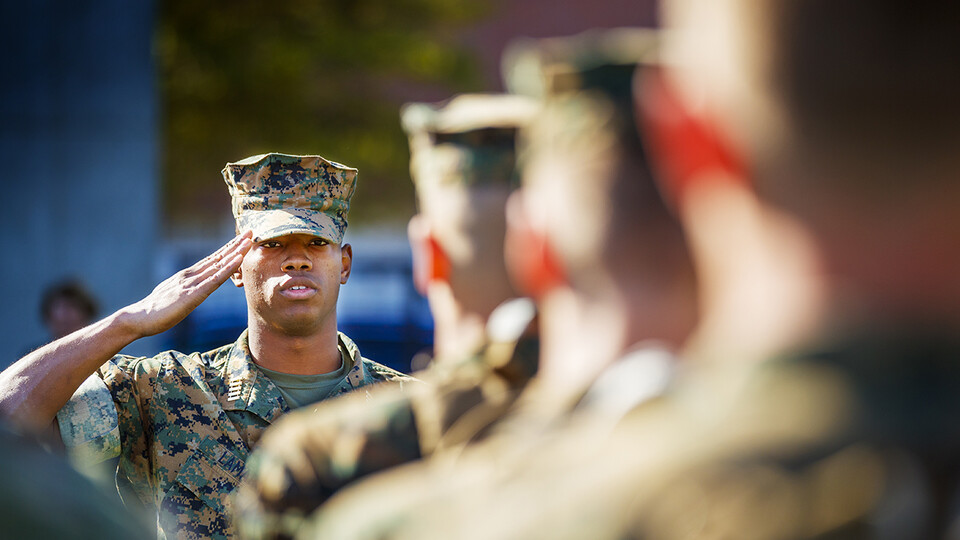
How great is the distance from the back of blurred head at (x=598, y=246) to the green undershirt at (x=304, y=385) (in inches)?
74.8

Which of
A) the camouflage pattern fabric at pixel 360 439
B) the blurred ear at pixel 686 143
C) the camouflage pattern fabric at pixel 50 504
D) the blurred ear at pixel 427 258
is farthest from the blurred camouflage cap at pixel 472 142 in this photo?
the camouflage pattern fabric at pixel 50 504

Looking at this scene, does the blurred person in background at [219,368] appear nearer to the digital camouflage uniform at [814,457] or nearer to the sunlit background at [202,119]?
the digital camouflage uniform at [814,457]

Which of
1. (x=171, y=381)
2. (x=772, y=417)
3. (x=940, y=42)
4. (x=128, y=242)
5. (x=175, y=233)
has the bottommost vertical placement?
(x=175, y=233)

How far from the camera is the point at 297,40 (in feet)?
47.3

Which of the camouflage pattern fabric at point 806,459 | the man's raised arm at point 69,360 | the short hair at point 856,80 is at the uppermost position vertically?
the short hair at point 856,80

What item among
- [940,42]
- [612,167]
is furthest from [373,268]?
[940,42]

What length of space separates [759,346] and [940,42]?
29 cm

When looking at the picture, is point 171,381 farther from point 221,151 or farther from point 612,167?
point 221,151

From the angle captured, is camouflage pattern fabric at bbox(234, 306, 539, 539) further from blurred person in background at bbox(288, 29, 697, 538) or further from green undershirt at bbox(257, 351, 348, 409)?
green undershirt at bbox(257, 351, 348, 409)

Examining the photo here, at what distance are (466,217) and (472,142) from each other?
0.83 ft

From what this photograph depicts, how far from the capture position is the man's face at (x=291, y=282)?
3.57 m

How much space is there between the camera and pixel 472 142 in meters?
3.58

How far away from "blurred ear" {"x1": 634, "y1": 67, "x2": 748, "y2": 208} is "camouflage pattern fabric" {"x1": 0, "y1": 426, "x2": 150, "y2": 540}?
645 mm

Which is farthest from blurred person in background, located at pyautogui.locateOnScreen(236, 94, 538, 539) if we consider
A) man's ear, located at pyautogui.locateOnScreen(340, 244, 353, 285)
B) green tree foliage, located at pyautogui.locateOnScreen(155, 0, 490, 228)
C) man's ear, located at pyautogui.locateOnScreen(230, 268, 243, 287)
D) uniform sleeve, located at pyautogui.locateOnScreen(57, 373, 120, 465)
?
green tree foliage, located at pyautogui.locateOnScreen(155, 0, 490, 228)
